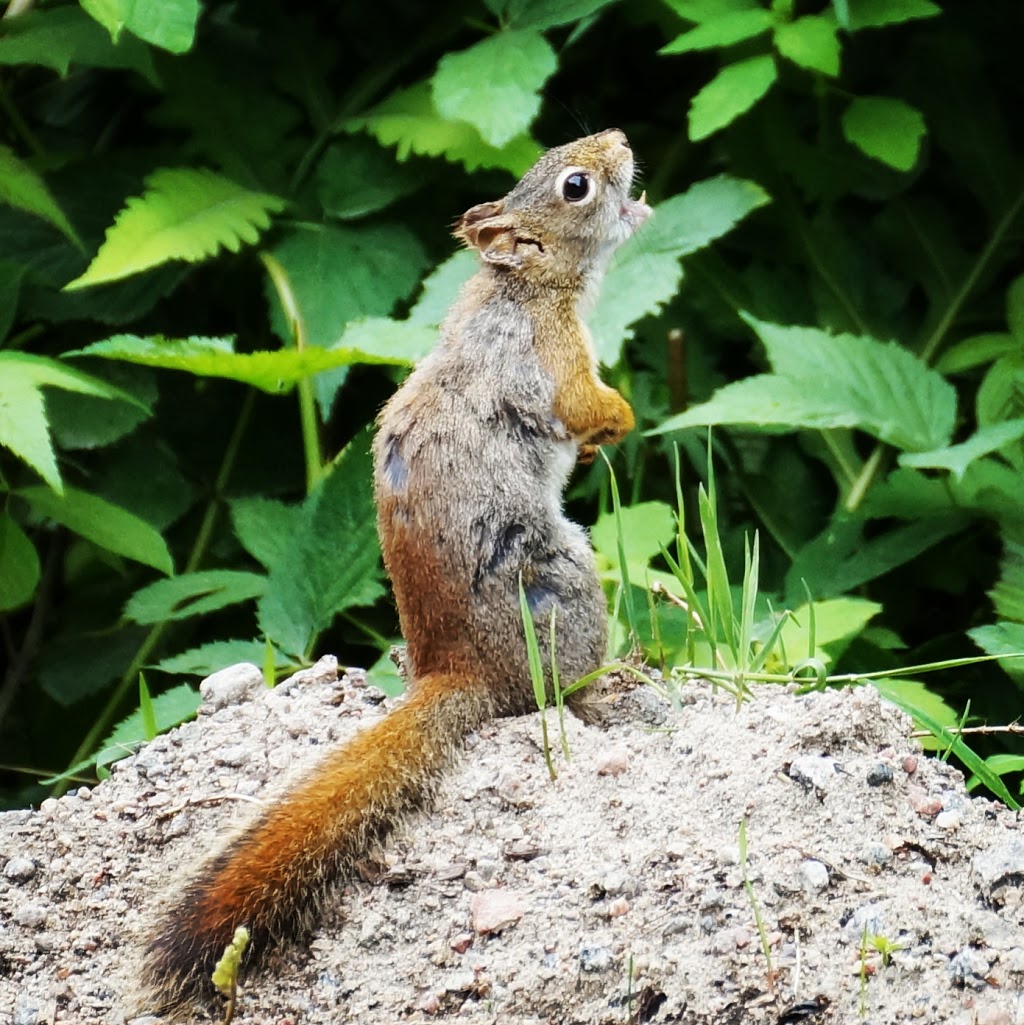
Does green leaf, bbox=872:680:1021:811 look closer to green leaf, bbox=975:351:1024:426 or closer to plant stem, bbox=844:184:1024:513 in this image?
green leaf, bbox=975:351:1024:426

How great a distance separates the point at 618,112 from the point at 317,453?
1.52m

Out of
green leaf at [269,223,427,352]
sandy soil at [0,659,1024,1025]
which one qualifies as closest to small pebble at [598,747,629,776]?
sandy soil at [0,659,1024,1025]

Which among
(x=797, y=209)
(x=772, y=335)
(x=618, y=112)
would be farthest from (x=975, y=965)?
(x=618, y=112)

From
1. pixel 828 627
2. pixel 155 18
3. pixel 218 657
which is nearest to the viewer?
pixel 828 627

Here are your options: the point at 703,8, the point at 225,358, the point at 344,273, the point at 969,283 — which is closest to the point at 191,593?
the point at 225,358

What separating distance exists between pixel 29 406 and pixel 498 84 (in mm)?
1225

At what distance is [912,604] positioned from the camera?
3.70 m

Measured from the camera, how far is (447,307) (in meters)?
3.11

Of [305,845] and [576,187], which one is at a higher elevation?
[576,187]

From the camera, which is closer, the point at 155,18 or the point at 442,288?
the point at 155,18

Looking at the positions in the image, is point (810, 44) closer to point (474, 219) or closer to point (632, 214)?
point (632, 214)

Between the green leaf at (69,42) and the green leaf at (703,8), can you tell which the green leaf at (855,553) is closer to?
the green leaf at (703,8)

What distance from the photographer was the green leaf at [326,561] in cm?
273

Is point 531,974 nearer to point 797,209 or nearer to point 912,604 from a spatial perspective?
point 912,604
